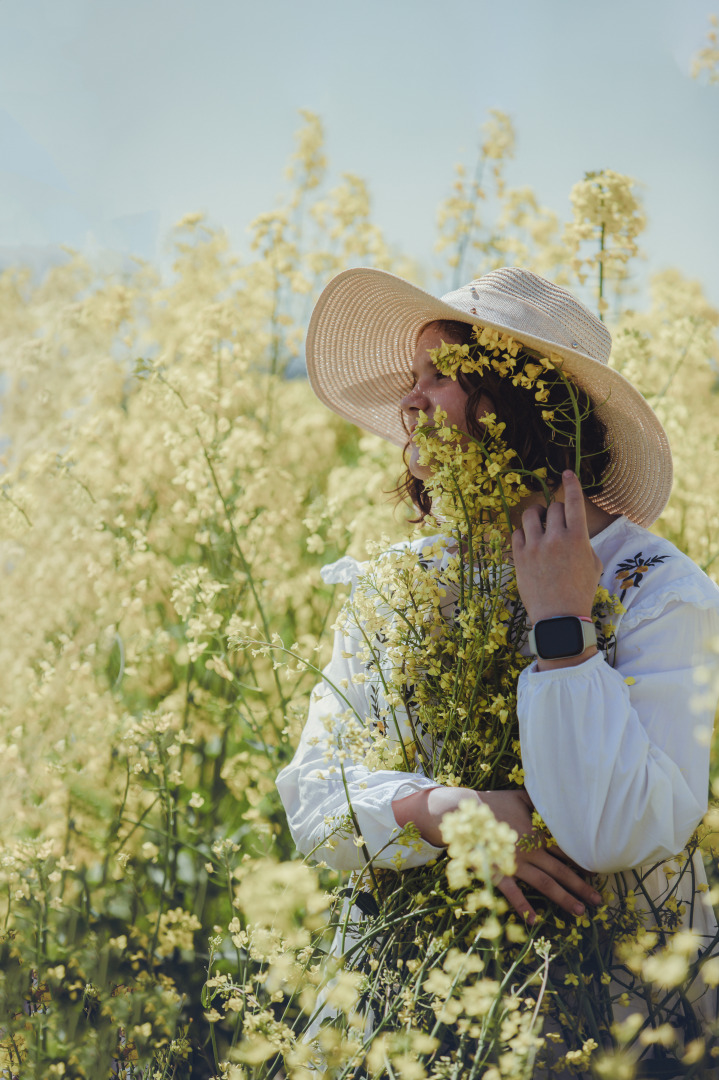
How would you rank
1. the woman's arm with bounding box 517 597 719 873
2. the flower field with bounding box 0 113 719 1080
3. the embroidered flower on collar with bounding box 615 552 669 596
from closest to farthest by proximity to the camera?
1. the woman's arm with bounding box 517 597 719 873
2. the embroidered flower on collar with bounding box 615 552 669 596
3. the flower field with bounding box 0 113 719 1080

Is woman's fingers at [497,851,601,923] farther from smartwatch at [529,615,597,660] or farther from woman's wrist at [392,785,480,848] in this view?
smartwatch at [529,615,597,660]

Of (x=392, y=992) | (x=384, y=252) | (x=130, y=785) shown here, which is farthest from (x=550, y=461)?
(x=384, y=252)

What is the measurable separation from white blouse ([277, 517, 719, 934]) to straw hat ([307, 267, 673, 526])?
170 mm

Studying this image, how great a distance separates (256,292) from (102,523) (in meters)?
1.12

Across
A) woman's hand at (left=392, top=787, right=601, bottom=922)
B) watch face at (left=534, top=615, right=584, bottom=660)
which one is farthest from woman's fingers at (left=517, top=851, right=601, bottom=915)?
watch face at (left=534, top=615, right=584, bottom=660)

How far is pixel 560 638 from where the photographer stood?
882 millimetres

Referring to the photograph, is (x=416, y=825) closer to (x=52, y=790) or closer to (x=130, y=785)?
(x=130, y=785)

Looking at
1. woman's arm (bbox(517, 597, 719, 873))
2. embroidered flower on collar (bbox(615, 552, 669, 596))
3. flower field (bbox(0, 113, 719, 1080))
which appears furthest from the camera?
flower field (bbox(0, 113, 719, 1080))

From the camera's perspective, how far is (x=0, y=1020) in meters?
1.38

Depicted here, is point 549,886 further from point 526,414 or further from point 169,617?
point 169,617

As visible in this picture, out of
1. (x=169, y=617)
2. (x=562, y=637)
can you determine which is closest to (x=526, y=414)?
(x=562, y=637)

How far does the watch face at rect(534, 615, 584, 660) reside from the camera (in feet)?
2.88

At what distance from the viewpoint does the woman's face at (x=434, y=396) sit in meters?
1.14

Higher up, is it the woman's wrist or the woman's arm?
the woman's arm
